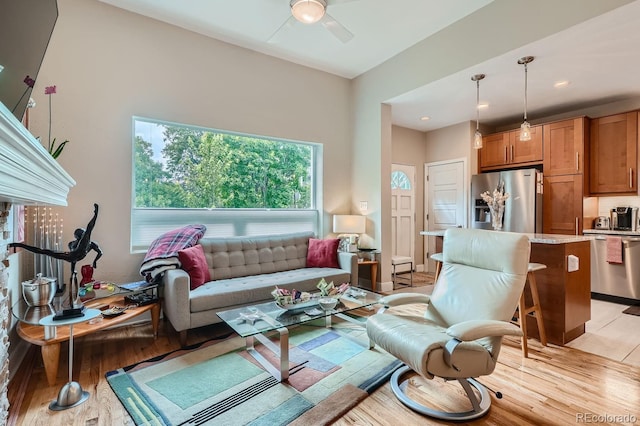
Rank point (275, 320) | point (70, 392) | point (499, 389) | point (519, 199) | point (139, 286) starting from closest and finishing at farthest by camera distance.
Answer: point (70, 392) → point (499, 389) → point (275, 320) → point (139, 286) → point (519, 199)

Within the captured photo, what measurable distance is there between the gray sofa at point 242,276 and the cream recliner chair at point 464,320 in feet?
4.40

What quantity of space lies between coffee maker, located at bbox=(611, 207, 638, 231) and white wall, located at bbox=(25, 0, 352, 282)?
16.5ft

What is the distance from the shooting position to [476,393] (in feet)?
6.43

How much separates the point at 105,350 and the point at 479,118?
6.03m

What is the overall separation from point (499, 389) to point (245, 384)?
168 cm

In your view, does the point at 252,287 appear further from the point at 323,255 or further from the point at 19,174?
the point at 19,174

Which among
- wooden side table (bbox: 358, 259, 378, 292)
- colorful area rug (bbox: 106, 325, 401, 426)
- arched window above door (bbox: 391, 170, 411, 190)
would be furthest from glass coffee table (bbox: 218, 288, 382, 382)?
arched window above door (bbox: 391, 170, 411, 190)

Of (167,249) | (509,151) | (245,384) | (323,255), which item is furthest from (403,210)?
(245,384)

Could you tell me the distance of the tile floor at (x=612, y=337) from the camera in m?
2.52

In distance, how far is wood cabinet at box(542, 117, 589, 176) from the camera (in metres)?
4.33

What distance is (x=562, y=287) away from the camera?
8.77 ft

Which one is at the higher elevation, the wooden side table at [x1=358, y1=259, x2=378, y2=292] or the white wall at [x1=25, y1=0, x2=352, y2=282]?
the white wall at [x1=25, y1=0, x2=352, y2=282]

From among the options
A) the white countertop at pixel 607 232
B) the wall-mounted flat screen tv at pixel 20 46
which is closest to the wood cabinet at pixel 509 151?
the white countertop at pixel 607 232

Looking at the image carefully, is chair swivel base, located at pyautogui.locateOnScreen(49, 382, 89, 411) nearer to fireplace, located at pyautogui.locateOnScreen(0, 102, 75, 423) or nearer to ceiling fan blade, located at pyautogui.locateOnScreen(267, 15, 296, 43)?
fireplace, located at pyautogui.locateOnScreen(0, 102, 75, 423)
